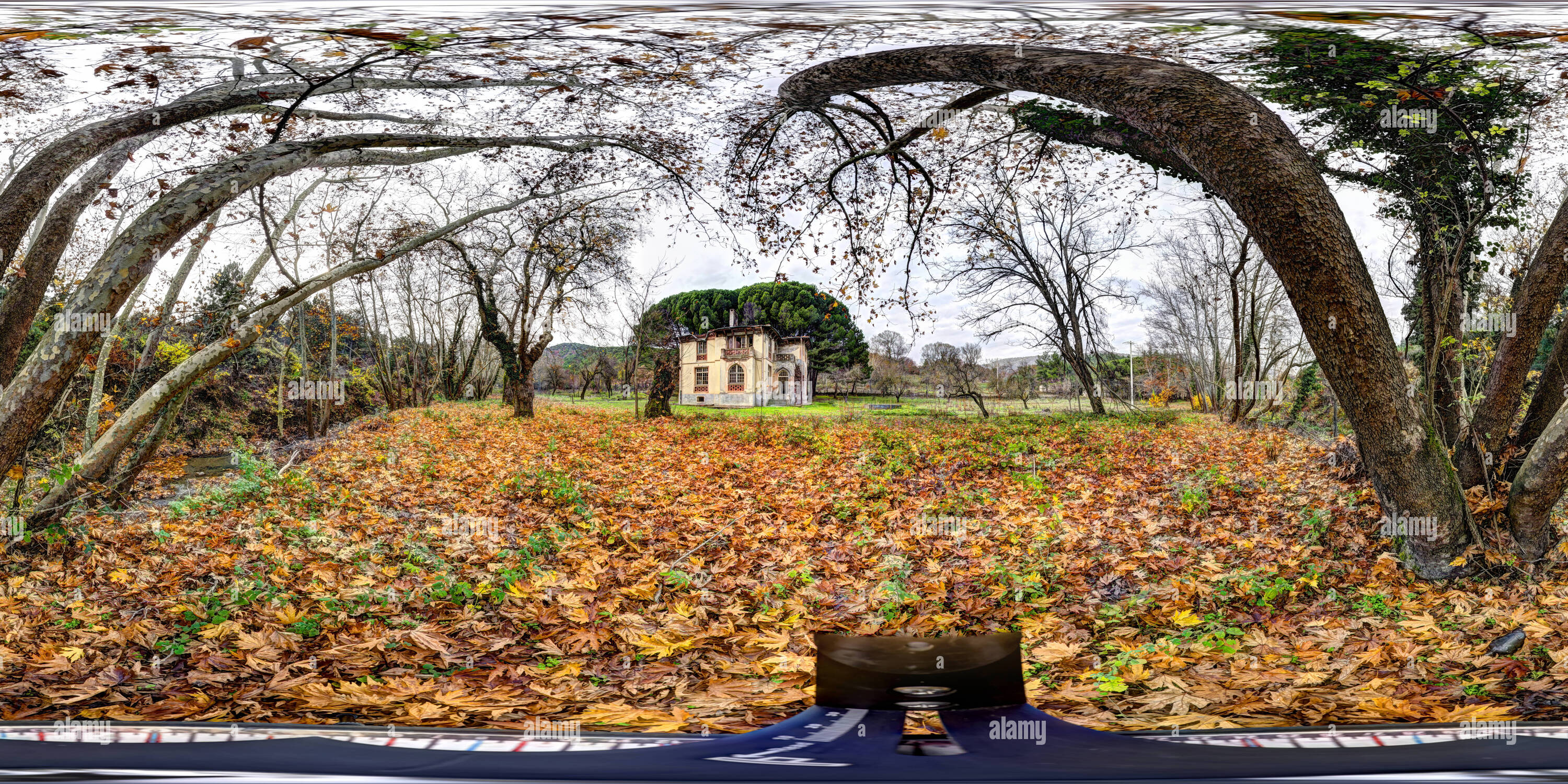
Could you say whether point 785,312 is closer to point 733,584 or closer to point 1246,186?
point 733,584

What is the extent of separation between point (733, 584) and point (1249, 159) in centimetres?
211

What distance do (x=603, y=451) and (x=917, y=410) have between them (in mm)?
1231

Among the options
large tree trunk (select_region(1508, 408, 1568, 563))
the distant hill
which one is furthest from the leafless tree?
large tree trunk (select_region(1508, 408, 1568, 563))

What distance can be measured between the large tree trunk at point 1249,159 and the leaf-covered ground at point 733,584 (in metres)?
0.64

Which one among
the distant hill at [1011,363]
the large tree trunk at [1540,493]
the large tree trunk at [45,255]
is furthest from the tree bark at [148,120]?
the large tree trunk at [1540,493]

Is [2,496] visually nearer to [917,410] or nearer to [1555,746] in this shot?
[917,410]

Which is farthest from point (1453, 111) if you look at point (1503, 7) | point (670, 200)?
point (670, 200)

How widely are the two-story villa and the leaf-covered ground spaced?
0.10 m

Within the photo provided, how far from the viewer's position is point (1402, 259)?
8.11 ft

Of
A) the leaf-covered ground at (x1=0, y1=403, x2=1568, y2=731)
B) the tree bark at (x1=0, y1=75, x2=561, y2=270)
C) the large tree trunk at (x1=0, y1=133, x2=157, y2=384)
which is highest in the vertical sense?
the tree bark at (x1=0, y1=75, x2=561, y2=270)

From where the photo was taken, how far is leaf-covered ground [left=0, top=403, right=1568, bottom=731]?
1.58 m

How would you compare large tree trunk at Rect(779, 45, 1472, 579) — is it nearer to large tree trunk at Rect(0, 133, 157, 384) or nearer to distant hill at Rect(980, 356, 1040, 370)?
distant hill at Rect(980, 356, 1040, 370)

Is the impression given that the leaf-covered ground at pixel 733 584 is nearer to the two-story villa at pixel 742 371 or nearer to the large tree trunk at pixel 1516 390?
the two-story villa at pixel 742 371

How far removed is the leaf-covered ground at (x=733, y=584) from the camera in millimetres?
1579
